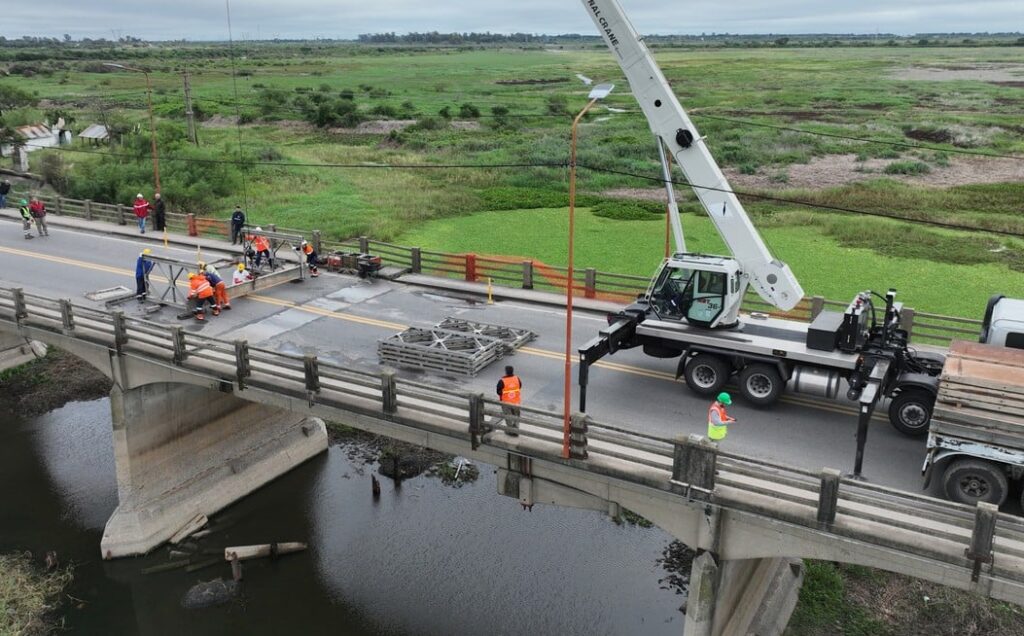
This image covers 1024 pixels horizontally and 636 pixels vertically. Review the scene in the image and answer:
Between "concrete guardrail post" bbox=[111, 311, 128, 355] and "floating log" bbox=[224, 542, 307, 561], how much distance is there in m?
5.65

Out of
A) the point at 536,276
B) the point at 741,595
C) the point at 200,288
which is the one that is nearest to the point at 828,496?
the point at 741,595

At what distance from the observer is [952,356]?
13406mm

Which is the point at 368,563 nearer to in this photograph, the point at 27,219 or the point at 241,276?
the point at 241,276

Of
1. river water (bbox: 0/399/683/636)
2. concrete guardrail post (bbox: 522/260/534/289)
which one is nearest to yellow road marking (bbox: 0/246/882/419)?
river water (bbox: 0/399/683/636)

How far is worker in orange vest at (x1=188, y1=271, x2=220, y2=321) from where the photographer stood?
22219 mm

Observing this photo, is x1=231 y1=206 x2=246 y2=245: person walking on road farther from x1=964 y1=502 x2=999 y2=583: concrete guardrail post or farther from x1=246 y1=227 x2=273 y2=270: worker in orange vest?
x1=964 y1=502 x2=999 y2=583: concrete guardrail post

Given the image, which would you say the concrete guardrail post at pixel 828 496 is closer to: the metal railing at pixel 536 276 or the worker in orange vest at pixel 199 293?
the metal railing at pixel 536 276

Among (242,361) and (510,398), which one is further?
(242,361)

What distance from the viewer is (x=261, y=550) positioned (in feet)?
67.0

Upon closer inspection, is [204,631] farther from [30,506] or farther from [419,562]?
[30,506]

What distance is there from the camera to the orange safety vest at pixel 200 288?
2219 cm

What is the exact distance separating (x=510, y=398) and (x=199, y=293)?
37.6 ft

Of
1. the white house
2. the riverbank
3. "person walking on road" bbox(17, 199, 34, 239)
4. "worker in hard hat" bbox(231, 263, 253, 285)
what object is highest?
the white house

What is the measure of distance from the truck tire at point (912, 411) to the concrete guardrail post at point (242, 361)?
1317 cm
